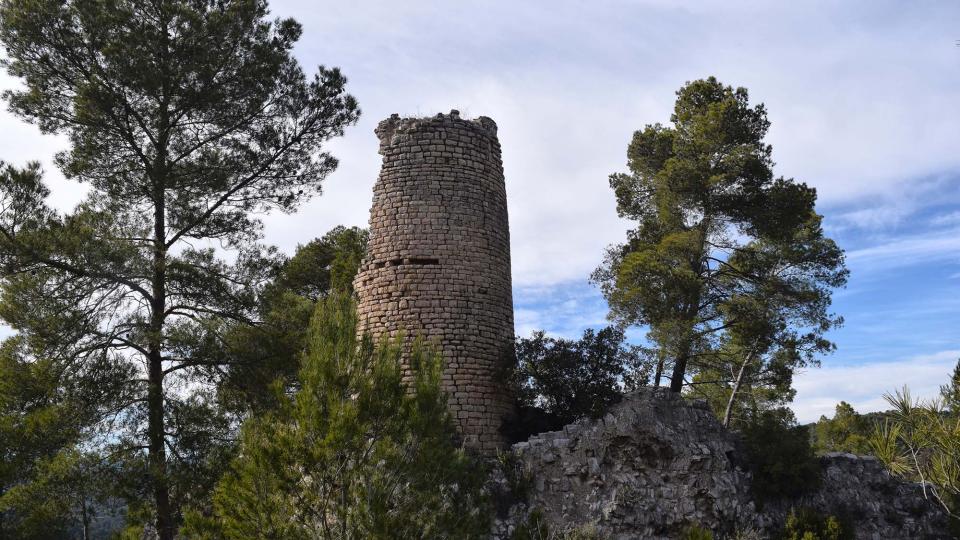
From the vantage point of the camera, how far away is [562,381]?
53.7ft

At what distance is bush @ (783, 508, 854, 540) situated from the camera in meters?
15.1

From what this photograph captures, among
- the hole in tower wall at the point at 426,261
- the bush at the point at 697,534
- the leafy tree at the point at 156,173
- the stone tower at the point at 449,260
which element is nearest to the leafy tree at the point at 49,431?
the leafy tree at the point at 156,173

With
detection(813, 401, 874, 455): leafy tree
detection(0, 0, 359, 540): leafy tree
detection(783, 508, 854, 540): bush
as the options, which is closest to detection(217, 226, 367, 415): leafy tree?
detection(0, 0, 359, 540): leafy tree

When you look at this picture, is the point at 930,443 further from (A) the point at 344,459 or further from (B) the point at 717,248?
(A) the point at 344,459

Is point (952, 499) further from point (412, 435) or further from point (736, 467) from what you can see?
point (412, 435)

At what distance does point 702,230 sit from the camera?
1975 centimetres

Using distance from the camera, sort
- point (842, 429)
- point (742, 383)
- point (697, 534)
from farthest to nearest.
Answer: point (842, 429)
point (742, 383)
point (697, 534)

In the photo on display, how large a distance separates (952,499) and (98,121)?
59.1 ft

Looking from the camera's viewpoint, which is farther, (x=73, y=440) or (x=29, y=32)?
(x=29, y=32)

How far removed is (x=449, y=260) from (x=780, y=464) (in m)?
7.79

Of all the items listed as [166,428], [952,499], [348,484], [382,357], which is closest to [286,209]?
[166,428]

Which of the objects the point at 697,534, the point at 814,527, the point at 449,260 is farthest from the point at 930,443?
the point at 449,260

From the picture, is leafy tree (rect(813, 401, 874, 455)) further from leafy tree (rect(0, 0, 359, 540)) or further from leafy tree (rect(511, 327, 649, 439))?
leafy tree (rect(0, 0, 359, 540))

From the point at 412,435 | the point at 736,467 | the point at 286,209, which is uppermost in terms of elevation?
the point at 286,209
